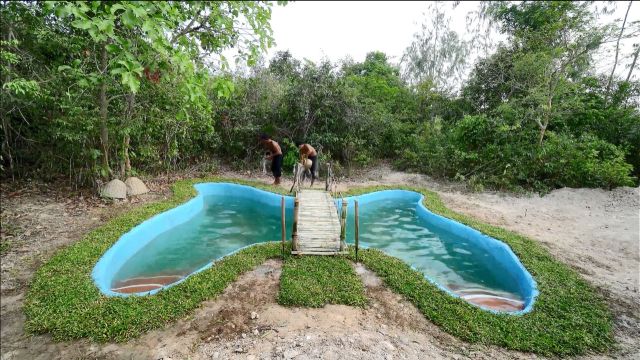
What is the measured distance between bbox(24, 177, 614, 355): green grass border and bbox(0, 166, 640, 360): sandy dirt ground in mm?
136

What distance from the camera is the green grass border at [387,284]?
12.1ft

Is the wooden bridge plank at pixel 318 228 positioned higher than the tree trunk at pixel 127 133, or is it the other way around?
the tree trunk at pixel 127 133

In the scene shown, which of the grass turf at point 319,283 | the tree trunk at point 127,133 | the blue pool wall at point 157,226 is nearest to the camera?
the grass turf at point 319,283

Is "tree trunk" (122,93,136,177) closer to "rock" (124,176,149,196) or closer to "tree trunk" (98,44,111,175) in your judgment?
"rock" (124,176,149,196)

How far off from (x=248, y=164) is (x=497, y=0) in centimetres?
1467

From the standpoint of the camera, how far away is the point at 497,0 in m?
15.5

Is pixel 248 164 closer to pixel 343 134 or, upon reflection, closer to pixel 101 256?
pixel 343 134

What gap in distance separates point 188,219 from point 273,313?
4.94m

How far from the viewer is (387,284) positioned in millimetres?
4816

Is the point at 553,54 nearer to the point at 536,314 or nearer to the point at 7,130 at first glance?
the point at 536,314

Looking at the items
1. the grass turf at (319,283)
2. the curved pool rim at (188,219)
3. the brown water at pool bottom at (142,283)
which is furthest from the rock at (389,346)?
the brown water at pool bottom at (142,283)

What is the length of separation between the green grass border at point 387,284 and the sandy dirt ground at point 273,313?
0.14 metres

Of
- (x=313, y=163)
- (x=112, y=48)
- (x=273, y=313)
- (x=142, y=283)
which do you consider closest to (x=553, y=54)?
(x=313, y=163)

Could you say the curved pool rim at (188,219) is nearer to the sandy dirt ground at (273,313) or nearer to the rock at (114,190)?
the sandy dirt ground at (273,313)
